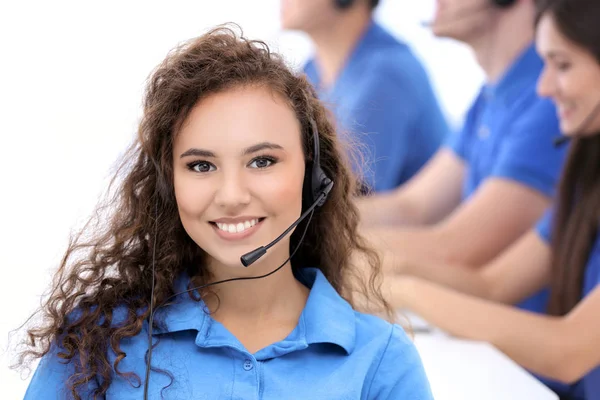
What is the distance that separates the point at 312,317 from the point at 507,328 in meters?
0.60

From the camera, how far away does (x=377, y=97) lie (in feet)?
7.70

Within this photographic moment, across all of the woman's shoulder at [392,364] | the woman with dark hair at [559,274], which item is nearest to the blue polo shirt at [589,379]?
the woman with dark hair at [559,274]

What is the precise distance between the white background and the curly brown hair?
116 centimetres

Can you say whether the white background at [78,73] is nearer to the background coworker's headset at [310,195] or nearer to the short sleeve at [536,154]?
the short sleeve at [536,154]

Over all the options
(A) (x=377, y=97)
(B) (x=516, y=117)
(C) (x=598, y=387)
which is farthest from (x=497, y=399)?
(A) (x=377, y=97)

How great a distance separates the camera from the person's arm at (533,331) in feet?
4.78

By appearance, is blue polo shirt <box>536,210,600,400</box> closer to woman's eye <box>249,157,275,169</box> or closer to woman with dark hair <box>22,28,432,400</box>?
woman with dark hair <box>22,28,432,400</box>

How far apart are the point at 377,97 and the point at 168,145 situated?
1423 mm

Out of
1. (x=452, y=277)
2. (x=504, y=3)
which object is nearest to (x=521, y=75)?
(x=504, y=3)

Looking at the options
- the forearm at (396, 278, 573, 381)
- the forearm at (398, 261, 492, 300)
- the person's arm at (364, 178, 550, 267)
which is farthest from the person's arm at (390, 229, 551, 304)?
the forearm at (396, 278, 573, 381)

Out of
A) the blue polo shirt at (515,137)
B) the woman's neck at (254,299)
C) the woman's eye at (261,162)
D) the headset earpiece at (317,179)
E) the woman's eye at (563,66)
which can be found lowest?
the blue polo shirt at (515,137)

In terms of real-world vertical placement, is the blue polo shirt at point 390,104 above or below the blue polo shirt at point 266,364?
below

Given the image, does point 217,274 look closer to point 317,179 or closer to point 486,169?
point 317,179

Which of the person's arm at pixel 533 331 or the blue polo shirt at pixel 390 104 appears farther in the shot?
the blue polo shirt at pixel 390 104
